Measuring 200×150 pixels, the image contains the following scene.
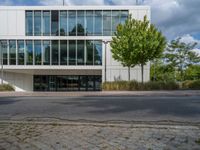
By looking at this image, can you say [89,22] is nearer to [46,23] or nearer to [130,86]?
→ [46,23]

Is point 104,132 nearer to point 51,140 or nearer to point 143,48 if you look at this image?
point 51,140

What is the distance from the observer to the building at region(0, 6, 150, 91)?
37.4m

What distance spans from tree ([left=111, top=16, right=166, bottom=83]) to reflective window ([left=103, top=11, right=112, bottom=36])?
5785mm

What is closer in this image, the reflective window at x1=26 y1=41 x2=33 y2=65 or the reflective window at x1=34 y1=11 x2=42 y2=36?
the reflective window at x1=26 y1=41 x2=33 y2=65

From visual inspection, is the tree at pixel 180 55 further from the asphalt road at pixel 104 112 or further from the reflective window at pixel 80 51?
the asphalt road at pixel 104 112

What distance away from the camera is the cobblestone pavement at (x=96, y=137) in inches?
217

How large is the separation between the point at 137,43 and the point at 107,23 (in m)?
9.10

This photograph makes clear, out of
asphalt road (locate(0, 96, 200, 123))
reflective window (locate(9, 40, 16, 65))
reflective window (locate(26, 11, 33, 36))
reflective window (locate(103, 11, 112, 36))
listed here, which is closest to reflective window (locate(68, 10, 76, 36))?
reflective window (locate(103, 11, 112, 36))

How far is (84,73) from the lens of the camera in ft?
136

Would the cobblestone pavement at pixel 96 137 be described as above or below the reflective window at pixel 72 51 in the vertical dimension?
below

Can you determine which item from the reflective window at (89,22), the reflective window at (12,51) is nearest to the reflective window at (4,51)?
the reflective window at (12,51)

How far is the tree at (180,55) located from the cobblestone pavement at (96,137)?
37.7 meters

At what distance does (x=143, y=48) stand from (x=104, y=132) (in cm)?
2400

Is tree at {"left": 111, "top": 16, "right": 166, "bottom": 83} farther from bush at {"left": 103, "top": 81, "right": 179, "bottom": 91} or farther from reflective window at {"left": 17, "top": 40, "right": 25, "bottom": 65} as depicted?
reflective window at {"left": 17, "top": 40, "right": 25, "bottom": 65}
